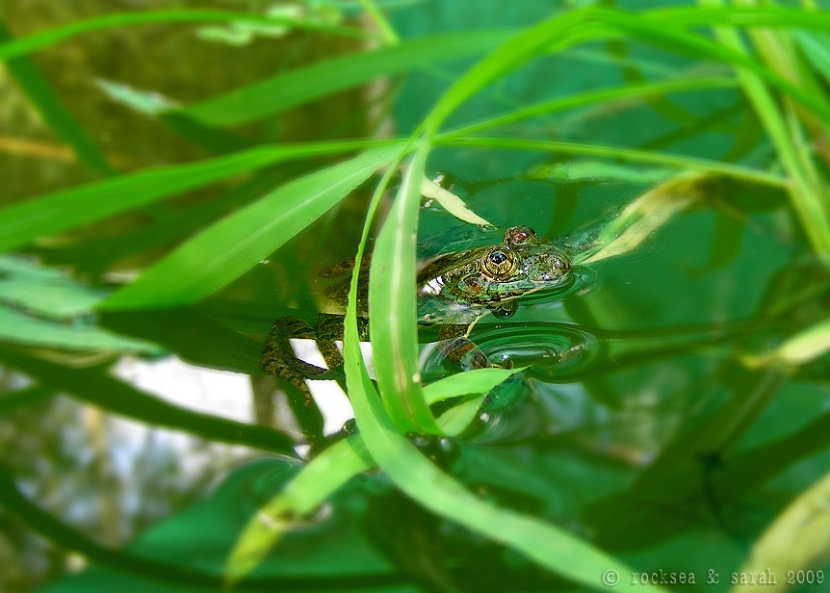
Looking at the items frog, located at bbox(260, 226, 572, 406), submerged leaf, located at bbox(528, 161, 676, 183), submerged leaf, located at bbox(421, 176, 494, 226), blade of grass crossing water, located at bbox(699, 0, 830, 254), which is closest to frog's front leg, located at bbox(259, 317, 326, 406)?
frog, located at bbox(260, 226, 572, 406)

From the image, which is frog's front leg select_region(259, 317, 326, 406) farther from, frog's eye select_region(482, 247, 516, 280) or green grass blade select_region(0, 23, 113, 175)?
green grass blade select_region(0, 23, 113, 175)

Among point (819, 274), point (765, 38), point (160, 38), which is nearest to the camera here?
point (819, 274)

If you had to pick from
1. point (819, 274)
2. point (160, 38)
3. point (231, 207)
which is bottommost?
point (819, 274)

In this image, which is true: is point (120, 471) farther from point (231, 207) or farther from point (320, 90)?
point (320, 90)

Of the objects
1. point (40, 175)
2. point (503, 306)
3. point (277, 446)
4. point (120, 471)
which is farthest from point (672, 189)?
point (40, 175)

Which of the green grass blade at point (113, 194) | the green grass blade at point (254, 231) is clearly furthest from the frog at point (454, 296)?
the green grass blade at point (113, 194)

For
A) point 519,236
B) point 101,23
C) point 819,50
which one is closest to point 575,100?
point 519,236
